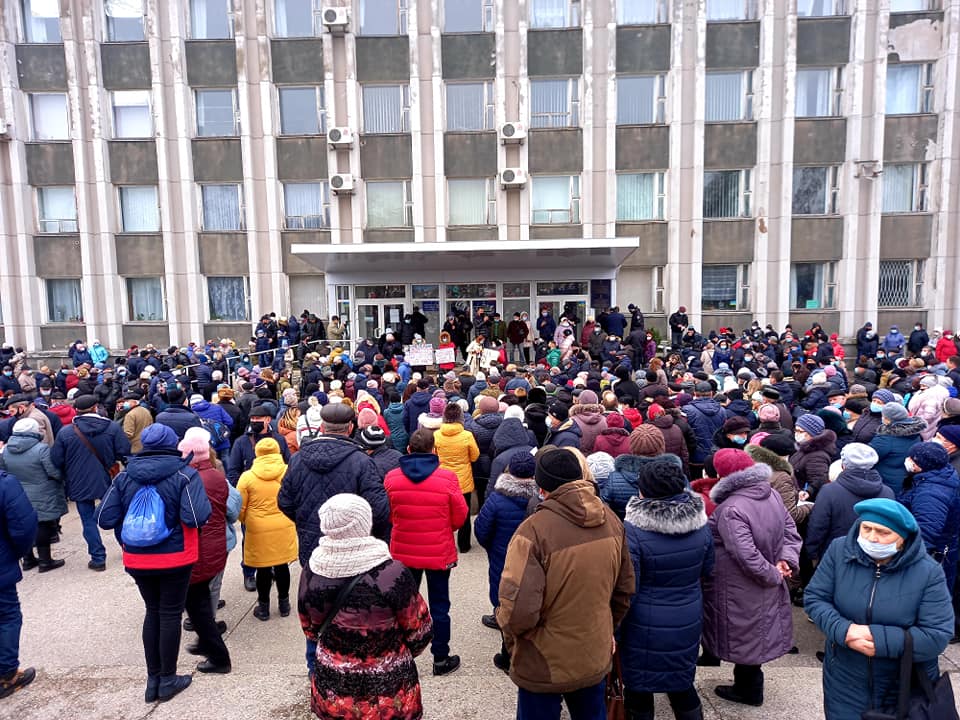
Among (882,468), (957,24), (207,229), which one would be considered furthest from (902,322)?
(207,229)

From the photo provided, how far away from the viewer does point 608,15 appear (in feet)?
68.6

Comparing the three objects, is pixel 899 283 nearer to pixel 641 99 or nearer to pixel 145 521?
pixel 641 99

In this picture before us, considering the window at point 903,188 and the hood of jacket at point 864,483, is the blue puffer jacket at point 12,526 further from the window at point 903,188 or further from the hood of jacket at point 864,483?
the window at point 903,188

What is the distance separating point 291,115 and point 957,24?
23.5 metres

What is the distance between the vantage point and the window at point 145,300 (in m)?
23.0

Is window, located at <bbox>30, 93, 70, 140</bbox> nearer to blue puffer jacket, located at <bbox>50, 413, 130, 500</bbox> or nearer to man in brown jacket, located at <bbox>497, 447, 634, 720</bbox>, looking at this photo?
blue puffer jacket, located at <bbox>50, 413, 130, 500</bbox>

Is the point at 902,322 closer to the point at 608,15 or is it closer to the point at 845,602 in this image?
the point at 608,15

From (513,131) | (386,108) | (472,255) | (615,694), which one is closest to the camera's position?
(615,694)

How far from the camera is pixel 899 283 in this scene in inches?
861

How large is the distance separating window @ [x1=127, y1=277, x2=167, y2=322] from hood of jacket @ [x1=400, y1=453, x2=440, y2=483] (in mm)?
21904

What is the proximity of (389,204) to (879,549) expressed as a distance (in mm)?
21079

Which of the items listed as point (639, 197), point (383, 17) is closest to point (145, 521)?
point (639, 197)

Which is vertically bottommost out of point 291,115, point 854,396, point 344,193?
point 854,396

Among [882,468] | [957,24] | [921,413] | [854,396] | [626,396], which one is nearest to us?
[882,468]
